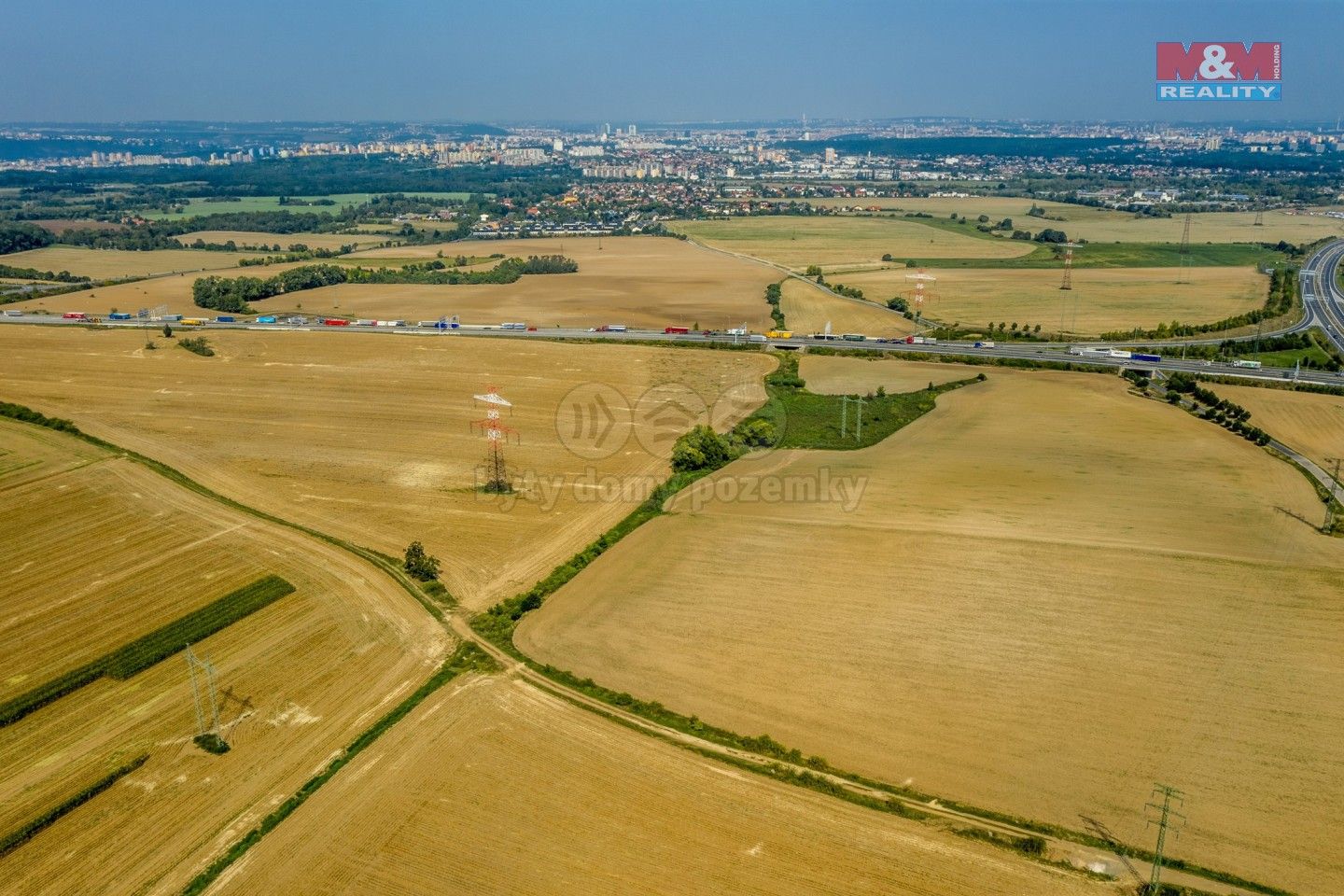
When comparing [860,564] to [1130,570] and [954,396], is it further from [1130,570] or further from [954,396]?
[954,396]

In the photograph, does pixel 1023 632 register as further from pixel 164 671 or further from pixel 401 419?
pixel 401 419

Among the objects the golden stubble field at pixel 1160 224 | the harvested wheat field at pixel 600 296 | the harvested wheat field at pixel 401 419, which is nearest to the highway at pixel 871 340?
the harvested wheat field at pixel 401 419

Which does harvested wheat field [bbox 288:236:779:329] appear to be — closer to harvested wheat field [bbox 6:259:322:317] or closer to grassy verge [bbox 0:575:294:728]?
harvested wheat field [bbox 6:259:322:317]

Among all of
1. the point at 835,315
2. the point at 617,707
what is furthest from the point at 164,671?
the point at 835,315

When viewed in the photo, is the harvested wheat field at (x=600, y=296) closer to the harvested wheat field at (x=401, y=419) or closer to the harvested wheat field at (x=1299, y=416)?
the harvested wheat field at (x=401, y=419)

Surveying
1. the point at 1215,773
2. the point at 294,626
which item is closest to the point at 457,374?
the point at 294,626
